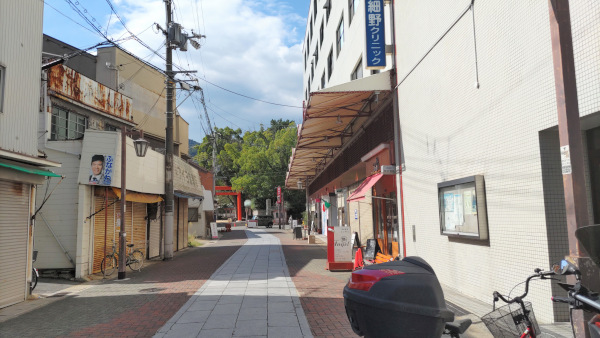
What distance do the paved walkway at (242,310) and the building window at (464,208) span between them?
3251mm

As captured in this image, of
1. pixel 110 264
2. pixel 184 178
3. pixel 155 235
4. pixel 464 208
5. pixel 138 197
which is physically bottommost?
pixel 110 264

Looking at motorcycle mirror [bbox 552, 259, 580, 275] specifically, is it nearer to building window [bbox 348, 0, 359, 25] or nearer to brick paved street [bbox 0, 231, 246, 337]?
brick paved street [bbox 0, 231, 246, 337]

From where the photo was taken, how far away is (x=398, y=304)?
2.80 m

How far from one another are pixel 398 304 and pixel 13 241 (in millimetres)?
9131

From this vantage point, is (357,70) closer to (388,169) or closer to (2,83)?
(388,169)

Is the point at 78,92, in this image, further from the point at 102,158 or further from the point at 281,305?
the point at 281,305

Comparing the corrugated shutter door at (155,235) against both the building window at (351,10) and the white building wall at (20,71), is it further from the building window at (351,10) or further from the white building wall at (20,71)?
the building window at (351,10)

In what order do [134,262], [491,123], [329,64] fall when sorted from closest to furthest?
[491,123] < [134,262] < [329,64]

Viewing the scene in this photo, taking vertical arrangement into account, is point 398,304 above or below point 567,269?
below

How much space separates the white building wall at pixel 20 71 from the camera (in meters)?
8.49

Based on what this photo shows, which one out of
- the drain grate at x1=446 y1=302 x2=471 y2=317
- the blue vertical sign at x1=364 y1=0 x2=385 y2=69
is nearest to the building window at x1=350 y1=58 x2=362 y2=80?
the blue vertical sign at x1=364 y1=0 x2=385 y2=69

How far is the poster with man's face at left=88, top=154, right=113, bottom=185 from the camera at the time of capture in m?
12.2

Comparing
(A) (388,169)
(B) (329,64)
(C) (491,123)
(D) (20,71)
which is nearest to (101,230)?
(D) (20,71)

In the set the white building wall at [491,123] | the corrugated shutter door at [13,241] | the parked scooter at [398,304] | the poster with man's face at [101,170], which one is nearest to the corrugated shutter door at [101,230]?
the poster with man's face at [101,170]
